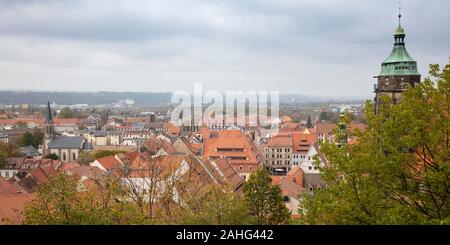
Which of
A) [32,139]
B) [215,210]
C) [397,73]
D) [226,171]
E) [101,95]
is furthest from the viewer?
[32,139]

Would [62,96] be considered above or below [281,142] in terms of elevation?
above

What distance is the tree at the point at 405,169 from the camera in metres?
6.76

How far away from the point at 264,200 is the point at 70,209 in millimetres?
9289

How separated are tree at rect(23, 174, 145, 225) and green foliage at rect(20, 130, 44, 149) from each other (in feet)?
175

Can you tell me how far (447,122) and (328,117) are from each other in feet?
224

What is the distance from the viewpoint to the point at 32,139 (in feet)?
203

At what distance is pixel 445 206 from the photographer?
6812 millimetres

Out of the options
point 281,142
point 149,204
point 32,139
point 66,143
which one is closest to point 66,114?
point 32,139

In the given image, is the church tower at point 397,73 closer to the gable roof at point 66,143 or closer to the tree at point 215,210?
the tree at point 215,210

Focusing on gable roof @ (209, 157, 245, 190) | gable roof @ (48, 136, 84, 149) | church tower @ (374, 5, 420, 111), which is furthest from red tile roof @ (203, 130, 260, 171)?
gable roof @ (48, 136, 84, 149)

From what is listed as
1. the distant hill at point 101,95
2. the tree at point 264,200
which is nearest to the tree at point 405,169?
the distant hill at point 101,95

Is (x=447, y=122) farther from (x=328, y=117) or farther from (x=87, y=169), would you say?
(x=328, y=117)

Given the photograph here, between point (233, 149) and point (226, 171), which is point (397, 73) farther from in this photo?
point (233, 149)
